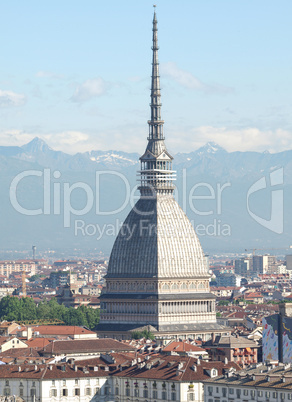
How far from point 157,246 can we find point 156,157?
9999mm

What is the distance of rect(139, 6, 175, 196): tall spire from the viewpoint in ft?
584

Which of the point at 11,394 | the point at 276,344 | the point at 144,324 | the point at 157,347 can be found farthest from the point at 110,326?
the point at 11,394

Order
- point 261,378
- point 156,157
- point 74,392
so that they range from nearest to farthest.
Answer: point 261,378 < point 74,392 < point 156,157

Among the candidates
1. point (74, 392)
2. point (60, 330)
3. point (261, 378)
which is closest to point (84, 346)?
point (74, 392)

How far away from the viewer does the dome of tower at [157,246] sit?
174638 millimetres

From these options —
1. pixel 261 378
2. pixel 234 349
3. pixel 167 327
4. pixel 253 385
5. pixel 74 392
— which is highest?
pixel 261 378

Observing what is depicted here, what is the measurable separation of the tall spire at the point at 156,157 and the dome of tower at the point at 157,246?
1257 mm

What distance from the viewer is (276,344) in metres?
128

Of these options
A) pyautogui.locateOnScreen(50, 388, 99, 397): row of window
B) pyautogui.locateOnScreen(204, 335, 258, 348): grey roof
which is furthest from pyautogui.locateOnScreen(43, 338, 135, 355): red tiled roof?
pyautogui.locateOnScreen(50, 388, 99, 397): row of window

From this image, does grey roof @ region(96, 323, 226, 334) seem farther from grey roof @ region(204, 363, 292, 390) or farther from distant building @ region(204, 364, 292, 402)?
distant building @ region(204, 364, 292, 402)

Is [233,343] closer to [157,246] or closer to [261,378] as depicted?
[261,378]

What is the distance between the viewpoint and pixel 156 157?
178m

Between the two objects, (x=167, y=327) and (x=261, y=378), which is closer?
(x=261, y=378)

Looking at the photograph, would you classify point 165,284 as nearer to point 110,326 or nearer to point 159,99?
Result: point 110,326
